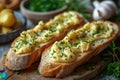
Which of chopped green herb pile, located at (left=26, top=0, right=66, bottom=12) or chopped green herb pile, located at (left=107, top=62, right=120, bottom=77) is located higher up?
chopped green herb pile, located at (left=26, top=0, right=66, bottom=12)

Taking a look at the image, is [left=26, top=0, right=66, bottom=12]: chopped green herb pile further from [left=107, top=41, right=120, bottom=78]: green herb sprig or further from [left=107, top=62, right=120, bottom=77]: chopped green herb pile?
[left=107, top=62, right=120, bottom=77]: chopped green herb pile

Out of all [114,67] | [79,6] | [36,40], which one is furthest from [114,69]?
[79,6]

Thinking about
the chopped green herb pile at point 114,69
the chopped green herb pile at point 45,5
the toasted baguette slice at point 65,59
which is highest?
the chopped green herb pile at point 45,5

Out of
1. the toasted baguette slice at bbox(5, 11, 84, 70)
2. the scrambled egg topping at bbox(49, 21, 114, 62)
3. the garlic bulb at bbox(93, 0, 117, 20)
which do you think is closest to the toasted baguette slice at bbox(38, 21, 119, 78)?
the scrambled egg topping at bbox(49, 21, 114, 62)

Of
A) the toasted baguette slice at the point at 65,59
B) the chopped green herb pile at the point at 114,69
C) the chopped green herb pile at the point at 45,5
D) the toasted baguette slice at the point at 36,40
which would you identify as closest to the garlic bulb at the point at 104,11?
the toasted baguette slice at the point at 36,40

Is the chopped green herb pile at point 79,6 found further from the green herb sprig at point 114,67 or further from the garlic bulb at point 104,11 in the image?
the green herb sprig at point 114,67
